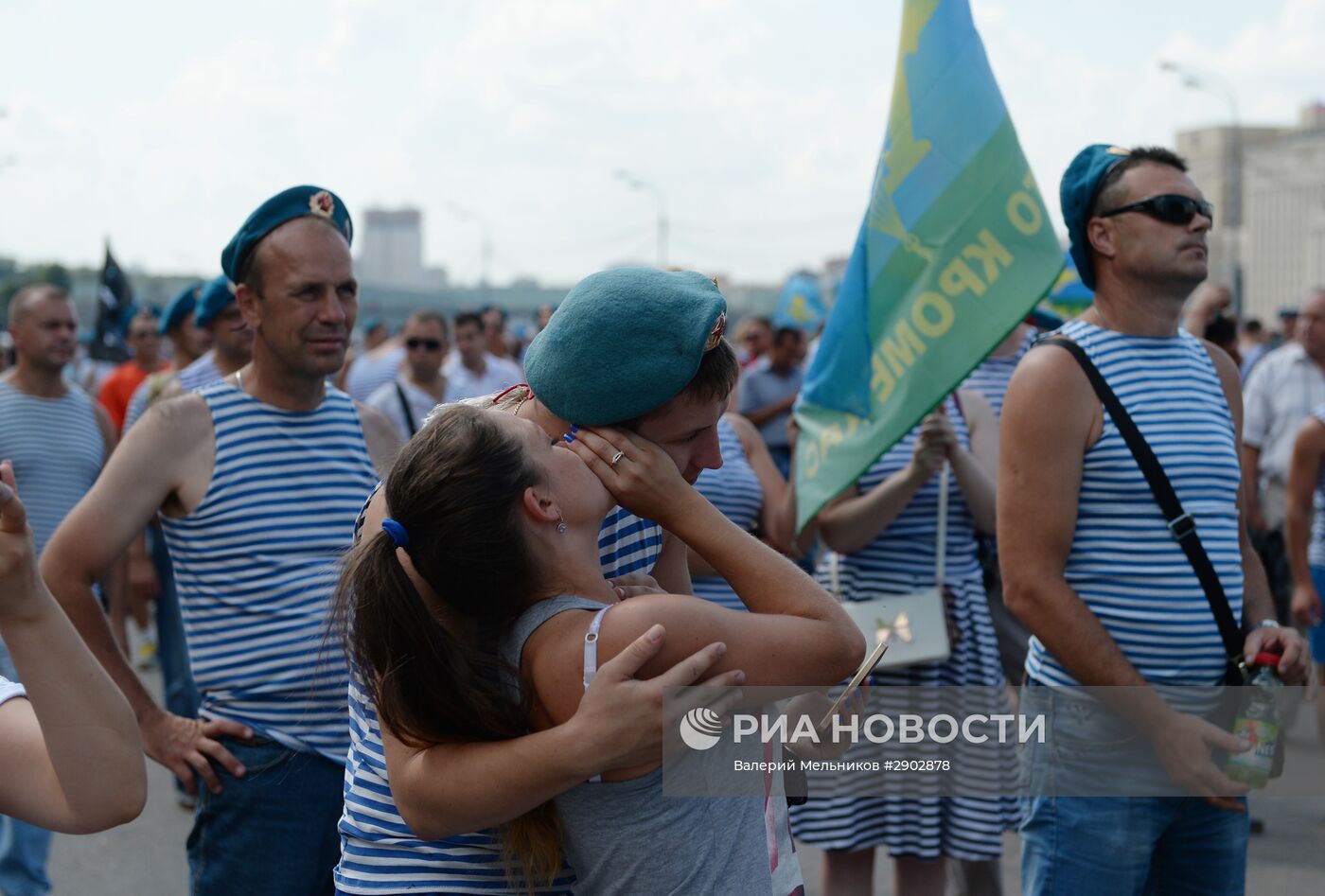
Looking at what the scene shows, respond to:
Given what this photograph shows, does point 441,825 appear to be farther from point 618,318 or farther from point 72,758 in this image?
point 618,318

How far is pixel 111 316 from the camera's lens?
11.5 metres

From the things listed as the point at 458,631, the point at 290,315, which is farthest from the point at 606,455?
the point at 290,315

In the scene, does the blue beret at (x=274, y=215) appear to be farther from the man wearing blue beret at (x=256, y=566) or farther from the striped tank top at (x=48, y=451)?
the striped tank top at (x=48, y=451)

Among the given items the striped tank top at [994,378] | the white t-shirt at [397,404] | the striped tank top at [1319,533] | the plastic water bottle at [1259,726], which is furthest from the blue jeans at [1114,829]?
the white t-shirt at [397,404]

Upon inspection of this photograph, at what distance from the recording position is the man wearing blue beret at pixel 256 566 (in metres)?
3.21

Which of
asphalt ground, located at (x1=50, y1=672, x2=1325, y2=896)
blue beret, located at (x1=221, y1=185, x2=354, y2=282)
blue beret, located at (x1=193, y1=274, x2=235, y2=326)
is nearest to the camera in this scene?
blue beret, located at (x1=221, y1=185, x2=354, y2=282)

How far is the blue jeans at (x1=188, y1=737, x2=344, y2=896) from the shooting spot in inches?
124

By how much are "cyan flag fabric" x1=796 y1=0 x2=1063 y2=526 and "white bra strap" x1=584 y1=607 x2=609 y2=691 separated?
2.04m

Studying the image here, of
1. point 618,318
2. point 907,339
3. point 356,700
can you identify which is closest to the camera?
point 618,318

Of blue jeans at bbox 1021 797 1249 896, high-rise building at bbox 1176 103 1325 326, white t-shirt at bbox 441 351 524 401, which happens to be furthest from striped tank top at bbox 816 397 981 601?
high-rise building at bbox 1176 103 1325 326

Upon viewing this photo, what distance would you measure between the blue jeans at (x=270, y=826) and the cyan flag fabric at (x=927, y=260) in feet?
5.29

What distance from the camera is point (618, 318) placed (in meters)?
1.97

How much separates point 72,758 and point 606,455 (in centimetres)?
81

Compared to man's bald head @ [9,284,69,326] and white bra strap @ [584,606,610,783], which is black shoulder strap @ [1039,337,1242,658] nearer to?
white bra strap @ [584,606,610,783]
